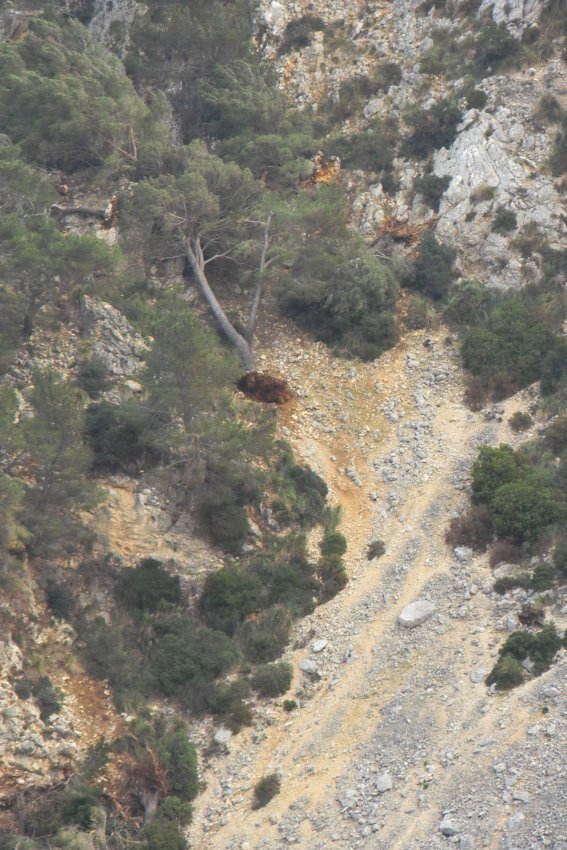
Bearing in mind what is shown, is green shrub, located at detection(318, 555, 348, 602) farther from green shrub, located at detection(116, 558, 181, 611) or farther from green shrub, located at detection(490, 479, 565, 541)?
green shrub, located at detection(490, 479, 565, 541)

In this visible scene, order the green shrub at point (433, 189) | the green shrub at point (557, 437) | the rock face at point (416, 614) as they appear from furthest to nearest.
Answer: the green shrub at point (433, 189) → the green shrub at point (557, 437) → the rock face at point (416, 614)

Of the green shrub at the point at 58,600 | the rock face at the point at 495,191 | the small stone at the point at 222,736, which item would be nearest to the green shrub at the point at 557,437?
the rock face at the point at 495,191

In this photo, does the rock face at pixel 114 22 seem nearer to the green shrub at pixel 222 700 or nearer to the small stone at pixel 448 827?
the green shrub at pixel 222 700

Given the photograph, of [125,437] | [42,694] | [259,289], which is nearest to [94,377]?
[125,437]

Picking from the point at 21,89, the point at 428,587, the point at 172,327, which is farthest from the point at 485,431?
the point at 21,89

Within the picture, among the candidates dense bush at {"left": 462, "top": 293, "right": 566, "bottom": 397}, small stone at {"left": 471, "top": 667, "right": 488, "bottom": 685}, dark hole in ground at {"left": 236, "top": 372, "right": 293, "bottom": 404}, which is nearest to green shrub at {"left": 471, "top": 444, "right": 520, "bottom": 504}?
dense bush at {"left": 462, "top": 293, "right": 566, "bottom": 397}

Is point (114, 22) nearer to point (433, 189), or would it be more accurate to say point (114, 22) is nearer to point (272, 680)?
point (433, 189)

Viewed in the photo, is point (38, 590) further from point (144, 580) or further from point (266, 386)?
point (266, 386)
